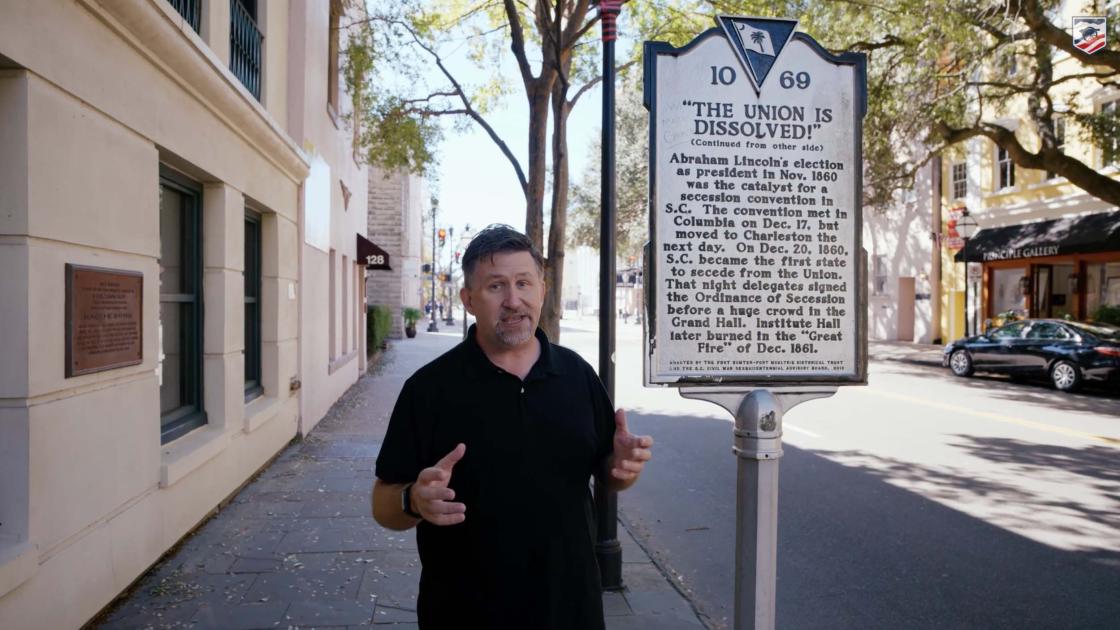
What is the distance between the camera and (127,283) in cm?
471

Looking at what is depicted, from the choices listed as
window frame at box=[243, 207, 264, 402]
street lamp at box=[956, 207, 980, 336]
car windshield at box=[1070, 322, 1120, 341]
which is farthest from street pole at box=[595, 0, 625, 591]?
street lamp at box=[956, 207, 980, 336]

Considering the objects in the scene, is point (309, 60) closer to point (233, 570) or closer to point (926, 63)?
point (233, 570)

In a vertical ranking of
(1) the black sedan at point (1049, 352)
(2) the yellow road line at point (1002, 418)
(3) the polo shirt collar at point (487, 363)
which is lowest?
(2) the yellow road line at point (1002, 418)

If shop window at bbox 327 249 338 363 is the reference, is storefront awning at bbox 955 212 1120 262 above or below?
above

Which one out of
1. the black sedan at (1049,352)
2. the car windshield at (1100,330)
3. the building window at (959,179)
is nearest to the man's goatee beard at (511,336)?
the black sedan at (1049,352)

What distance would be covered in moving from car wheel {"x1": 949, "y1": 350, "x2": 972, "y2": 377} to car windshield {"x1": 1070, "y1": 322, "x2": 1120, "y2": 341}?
8.50ft

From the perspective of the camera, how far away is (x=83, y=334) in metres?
4.21

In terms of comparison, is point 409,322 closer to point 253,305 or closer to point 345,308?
point 345,308

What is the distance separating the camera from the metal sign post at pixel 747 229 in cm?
313

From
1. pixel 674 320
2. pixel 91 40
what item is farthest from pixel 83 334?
pixel 674 320

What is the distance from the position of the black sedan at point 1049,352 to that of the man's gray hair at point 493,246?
51.0ft

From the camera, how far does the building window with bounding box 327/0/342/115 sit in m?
13.4

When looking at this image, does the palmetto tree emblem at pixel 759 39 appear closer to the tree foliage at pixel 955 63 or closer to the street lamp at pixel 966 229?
the tree foliage at pixel 955 63

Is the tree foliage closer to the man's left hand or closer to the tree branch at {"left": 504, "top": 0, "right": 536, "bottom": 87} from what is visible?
the tree branch at {"left": 504, "top": 0, "right": 536, "bottom": 87}
